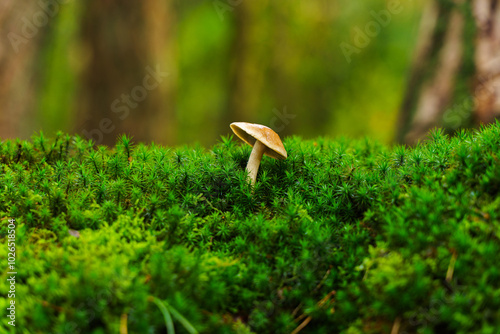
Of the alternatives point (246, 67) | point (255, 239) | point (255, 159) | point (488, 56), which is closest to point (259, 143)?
point (255, 159)

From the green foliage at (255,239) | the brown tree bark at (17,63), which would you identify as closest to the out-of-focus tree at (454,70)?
the green foliage at (255,239)

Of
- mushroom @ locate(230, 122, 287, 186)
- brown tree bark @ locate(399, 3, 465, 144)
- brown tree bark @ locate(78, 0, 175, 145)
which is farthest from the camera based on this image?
brown tree bark @ locate(78, 0, 175, 145)

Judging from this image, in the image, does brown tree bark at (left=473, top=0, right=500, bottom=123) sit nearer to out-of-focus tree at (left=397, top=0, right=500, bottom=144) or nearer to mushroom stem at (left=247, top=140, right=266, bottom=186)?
out-of-focus tree at (left=397, top=0, right=500, bottom=144)

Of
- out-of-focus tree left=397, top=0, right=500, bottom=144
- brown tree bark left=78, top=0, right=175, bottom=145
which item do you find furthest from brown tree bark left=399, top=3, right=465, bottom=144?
brown tree bark left=78, top=0, right=175, bottom=145

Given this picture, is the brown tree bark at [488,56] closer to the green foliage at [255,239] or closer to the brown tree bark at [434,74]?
the brown tree bark at [434,74]

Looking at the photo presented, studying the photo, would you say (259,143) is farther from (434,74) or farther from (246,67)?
(246,67)
